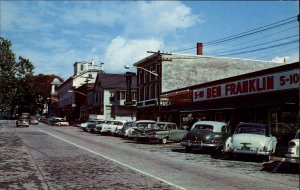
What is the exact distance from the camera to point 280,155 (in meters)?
19.4

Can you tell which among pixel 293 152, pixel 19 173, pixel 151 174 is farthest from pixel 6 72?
pixel 293 152

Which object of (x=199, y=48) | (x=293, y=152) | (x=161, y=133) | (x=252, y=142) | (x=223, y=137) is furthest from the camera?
(x=199, y=48)

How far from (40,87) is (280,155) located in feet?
366

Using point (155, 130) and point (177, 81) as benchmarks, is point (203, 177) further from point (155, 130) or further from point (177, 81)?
point (177, 81)

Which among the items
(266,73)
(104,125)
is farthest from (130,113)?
(266,73)

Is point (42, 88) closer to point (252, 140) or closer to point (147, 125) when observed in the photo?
point (147, 125)

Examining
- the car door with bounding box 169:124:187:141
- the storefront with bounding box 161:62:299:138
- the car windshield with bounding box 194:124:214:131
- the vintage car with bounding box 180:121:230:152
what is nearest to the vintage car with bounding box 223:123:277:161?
the vintage car with bounding box 180:121:230:152

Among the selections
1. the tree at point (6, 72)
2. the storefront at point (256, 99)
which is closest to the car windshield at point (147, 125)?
the storefront at point (256, 99)

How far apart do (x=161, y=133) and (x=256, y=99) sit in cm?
679

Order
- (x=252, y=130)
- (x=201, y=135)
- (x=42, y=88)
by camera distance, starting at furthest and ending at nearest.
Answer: (x=42, y=88), (x=201, y=135), (x=252, y=130)

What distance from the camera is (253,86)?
93.0ft

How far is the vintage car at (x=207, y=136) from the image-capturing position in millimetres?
19766

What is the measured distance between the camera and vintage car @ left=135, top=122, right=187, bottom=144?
2679 centimetres

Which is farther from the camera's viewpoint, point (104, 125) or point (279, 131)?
point (104, 125)
